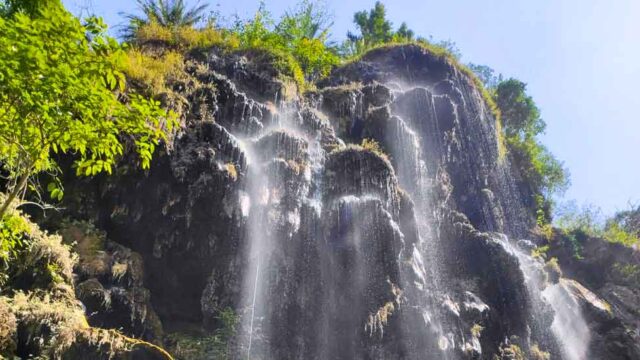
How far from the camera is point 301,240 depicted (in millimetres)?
13070

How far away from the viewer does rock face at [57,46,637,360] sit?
1222 centimetres

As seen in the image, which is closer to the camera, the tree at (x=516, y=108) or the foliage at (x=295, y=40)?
the foliage at (x=295, y=40)

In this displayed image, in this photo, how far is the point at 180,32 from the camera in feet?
56.6

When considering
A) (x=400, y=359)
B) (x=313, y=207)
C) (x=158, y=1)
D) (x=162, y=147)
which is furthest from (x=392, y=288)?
(x=158, y=1)

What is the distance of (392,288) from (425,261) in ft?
13.2

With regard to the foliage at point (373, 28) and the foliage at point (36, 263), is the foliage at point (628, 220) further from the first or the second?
the foliage at point (36, 263)

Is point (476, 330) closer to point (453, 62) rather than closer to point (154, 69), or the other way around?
point (154, 69)

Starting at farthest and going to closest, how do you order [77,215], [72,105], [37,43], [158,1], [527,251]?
[527,251] → [158,1] → [77,215] → [72,105] → [37,43]

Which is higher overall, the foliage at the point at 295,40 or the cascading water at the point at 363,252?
the foliage at the point at 295,40

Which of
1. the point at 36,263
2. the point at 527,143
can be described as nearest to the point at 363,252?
the point at 36,263

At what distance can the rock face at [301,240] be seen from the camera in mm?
12219

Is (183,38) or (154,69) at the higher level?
(183,38)

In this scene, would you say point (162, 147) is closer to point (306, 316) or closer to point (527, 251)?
point (306, 316)

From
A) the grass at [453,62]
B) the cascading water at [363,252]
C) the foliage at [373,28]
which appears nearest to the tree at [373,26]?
the foliage at [373,28]
